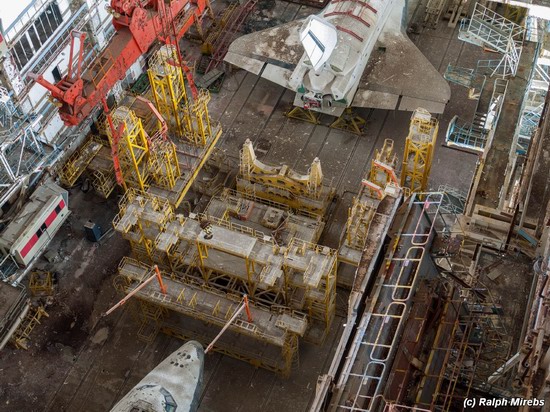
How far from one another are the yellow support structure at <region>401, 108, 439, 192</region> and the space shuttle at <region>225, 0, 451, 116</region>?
6.40m

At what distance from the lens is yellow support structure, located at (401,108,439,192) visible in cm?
3700

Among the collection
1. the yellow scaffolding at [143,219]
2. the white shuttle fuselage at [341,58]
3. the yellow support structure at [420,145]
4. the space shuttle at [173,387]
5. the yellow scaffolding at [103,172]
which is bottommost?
the space shuttle at [173,387]

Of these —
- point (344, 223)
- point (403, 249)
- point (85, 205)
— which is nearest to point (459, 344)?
point (403, 249)

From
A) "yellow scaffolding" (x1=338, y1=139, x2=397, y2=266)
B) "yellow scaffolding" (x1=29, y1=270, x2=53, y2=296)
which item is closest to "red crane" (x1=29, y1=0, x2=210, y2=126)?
"yellow scaffolding" (x1=29, y1=270, x2=53, y2=296)

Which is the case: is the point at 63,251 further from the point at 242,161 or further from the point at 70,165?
the point at 242,161

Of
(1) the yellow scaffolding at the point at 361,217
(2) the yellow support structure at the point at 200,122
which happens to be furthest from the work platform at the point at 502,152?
(2) the yellow support structure at the point at 200,122

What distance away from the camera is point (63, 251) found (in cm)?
4191

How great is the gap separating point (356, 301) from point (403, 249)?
10.0 feet

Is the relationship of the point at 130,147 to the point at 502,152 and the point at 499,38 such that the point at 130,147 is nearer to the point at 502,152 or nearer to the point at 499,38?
the point at 502,152

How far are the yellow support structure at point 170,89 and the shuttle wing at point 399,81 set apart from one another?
10531 millimetres

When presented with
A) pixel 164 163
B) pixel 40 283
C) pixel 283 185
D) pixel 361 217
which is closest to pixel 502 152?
pixel 361 217

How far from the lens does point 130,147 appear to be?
38.5m

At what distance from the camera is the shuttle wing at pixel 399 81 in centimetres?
4403

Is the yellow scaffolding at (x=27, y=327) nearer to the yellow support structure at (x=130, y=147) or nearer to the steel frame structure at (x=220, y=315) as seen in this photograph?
the steel frame structure at (x=220, y=315)
